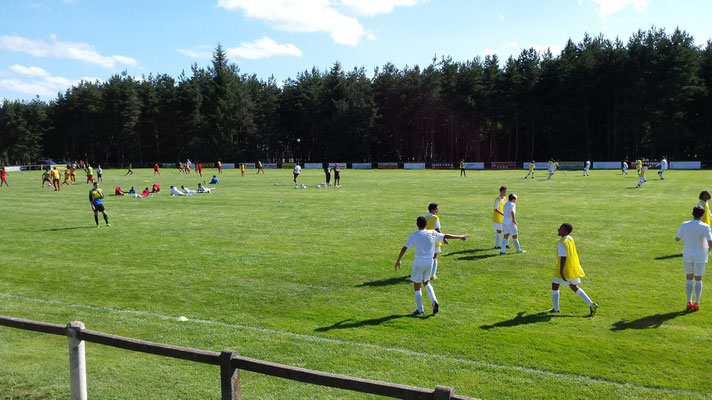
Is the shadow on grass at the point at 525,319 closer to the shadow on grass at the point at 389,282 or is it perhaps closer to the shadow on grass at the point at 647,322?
the shadow on grass at the point at 647,322

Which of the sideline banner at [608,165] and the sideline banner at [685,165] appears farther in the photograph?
the sideline banner at [608,165]

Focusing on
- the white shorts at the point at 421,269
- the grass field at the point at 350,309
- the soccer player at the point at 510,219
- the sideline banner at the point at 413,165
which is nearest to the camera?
the grass field at the point at 350,309

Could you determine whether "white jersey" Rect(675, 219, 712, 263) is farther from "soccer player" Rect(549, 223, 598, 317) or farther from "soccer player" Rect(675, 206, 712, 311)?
"soccer player" Rect(549, 223, 598, 317)

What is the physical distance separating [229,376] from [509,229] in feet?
39.3

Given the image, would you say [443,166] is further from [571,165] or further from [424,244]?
[424,244]

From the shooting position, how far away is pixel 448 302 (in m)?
10.4

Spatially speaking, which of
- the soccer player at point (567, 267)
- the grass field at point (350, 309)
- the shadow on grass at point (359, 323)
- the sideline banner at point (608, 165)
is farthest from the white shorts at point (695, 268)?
the sideline banner at point (608, 165)

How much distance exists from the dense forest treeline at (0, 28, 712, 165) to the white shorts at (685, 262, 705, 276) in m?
73.6

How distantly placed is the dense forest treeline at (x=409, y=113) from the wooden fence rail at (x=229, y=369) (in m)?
82.0

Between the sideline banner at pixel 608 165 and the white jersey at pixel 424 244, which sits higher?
the sideline banner at pixel 608 165

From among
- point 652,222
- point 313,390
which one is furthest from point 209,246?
point 652,222

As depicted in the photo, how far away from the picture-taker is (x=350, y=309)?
10.0 m

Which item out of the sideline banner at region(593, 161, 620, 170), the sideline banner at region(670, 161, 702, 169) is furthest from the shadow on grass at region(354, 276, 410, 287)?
the sideline banner at region(670, 161, 702, 169)

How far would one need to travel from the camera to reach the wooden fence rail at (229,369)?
377 centimetres
